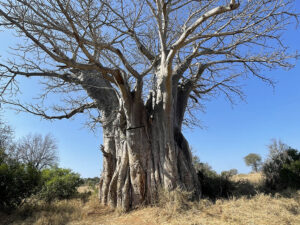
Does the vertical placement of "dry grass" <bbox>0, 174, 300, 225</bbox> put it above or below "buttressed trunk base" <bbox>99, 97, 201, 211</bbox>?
below

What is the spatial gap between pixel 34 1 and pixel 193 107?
22.2 ft

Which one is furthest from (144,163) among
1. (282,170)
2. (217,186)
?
(282,170)

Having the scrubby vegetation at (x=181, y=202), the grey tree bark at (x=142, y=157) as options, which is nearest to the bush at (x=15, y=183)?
the scrubby vegetation at (x=181, y=202)

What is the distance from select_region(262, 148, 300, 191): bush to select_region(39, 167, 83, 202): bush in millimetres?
7017

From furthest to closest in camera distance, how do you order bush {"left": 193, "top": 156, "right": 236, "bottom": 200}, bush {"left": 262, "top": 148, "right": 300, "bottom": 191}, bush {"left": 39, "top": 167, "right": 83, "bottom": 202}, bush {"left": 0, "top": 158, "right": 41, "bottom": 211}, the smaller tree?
the smaller tree < bush {"left": 39, "top": 167, "right": 83, "bottom": 202} < bush {"left": 262, "top": 148, "right": 300, "bottom": 191} < bush {"left": 193, "top": 156, "right": 236, "bottom": 200} < bush {"left": 0, "top": 158, "right": 41, "bottom": 211}

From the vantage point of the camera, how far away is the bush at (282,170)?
19.5 feet

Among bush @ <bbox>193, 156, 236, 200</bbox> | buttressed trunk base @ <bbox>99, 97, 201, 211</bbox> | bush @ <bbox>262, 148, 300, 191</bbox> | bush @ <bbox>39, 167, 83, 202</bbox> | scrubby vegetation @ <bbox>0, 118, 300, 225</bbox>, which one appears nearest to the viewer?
scrubby vegetation @ <bbox>0, 118, 300, 225</bbox>

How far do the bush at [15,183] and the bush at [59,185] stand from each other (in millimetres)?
527

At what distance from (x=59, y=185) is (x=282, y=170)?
7638mm

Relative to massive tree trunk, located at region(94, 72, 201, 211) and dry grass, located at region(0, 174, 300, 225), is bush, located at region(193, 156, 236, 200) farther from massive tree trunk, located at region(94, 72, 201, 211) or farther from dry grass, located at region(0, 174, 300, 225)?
dry grass, located at region(0, 174, 300, 225)

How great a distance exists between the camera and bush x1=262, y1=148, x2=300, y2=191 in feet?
19.5

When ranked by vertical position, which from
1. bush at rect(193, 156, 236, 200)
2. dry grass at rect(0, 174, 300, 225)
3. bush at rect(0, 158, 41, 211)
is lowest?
dry grass at rect(0, 174, 300, 225)

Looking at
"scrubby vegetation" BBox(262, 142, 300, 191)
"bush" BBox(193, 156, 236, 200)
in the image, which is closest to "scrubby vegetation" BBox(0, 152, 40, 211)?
"bush" BBox(193, 156, 236, 200)

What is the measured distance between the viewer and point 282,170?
6.24m
